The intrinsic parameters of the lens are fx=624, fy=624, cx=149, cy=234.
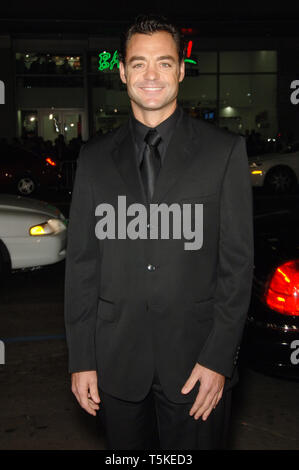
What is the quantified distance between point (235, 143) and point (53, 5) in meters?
21.0

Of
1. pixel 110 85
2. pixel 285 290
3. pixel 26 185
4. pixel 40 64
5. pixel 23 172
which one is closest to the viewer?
pixel 285 290

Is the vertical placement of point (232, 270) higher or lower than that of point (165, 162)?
lower

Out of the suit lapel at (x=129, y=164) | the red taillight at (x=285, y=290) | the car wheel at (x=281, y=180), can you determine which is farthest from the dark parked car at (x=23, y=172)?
the suit lapel at (x=129, y=164)

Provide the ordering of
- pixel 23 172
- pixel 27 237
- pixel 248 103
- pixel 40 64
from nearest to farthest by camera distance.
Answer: pixel 27 237 → pixel 23 172 → pixel 40 64 → pixel 248 103

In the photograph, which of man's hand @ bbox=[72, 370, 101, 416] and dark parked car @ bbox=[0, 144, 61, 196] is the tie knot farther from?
dark parked car @ bbox=[0, 144, 61, 196]

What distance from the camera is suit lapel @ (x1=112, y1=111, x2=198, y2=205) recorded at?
1.98 metres

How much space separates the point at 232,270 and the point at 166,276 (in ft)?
0.69

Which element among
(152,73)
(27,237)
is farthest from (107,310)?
(27,237)

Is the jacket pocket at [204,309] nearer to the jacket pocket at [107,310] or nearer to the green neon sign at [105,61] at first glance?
the jacket pocket at [107,310]

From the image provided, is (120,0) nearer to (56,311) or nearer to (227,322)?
(56,311)

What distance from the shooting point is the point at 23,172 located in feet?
55.7

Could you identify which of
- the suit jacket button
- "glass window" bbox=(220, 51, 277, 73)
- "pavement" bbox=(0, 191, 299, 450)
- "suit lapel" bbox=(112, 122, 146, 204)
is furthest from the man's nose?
"glass window" bbox=(220, 51, 277, 73)

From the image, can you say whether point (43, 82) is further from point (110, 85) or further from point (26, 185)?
point (26, 185)
